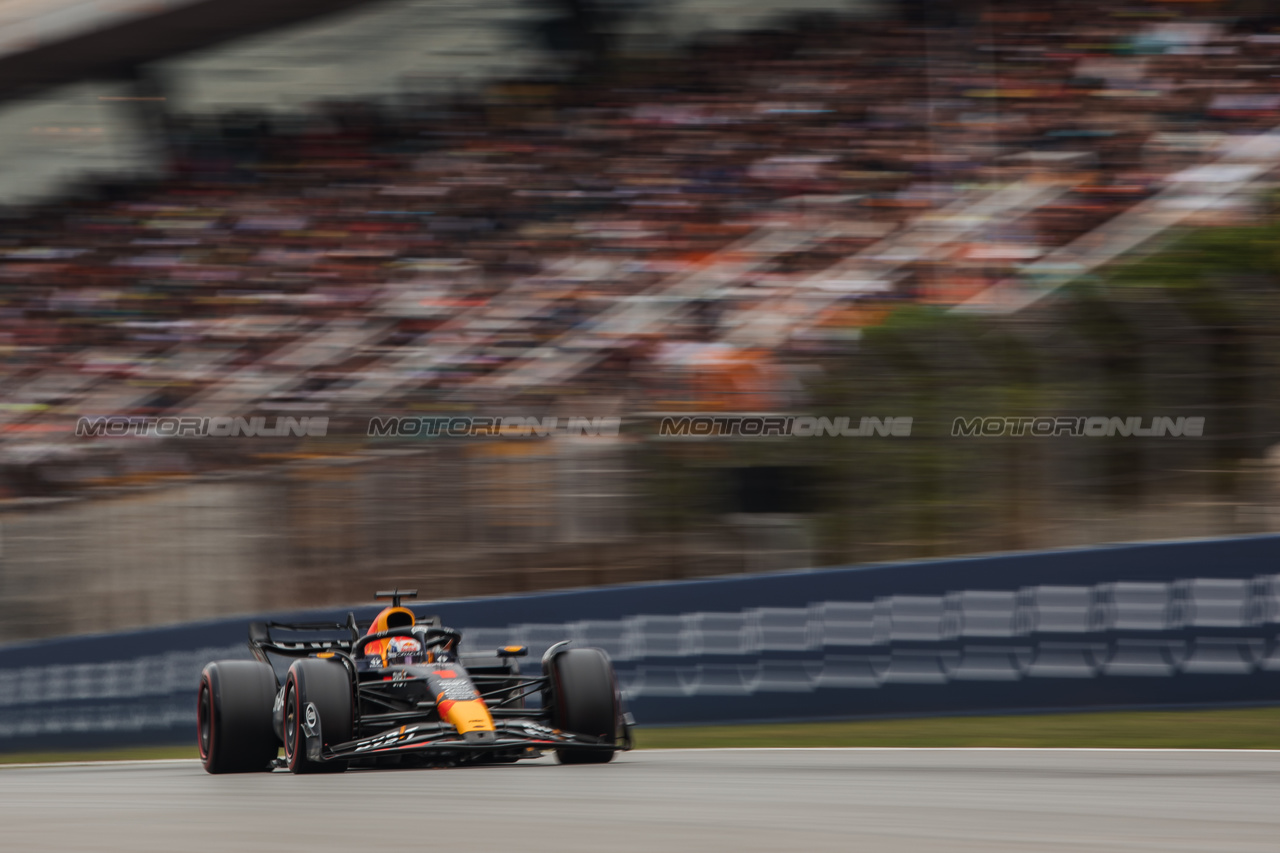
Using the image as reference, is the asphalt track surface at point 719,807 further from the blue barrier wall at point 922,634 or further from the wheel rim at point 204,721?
the blue barrier wall at point 922,634

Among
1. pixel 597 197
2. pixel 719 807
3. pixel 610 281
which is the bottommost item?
pixel 719 807

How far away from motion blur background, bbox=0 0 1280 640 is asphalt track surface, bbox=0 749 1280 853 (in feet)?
8.21

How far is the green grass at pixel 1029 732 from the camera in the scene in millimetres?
6906

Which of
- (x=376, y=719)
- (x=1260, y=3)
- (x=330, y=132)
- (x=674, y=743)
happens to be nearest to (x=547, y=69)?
(x=330, y=132)

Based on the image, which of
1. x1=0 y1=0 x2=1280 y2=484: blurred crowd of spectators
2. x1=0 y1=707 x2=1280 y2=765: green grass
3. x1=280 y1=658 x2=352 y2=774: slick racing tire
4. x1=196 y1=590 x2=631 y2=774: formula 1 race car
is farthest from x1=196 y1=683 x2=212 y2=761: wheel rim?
x1=0 y1=0 x2=1280 y2=484: blurred crowd of spectators

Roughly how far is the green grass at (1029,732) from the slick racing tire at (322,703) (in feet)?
7.17

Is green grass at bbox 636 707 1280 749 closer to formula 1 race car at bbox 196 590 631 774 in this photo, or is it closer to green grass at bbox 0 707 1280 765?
green grass at bbox 0 707 1280 765

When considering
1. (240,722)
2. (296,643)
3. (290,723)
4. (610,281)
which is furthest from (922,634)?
(610,281)

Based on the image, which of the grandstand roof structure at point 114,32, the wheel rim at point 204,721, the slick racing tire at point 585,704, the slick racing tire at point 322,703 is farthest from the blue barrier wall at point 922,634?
the grandstand roof structure at point 114,32

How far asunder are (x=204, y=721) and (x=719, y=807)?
13.3 ft

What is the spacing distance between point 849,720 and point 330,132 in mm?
9348

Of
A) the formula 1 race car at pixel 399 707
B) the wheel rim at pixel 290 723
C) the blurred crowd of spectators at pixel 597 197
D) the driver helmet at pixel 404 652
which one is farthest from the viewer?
the blurred crowd of spectators at pixel 597 197

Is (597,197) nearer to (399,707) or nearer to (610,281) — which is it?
(610,281)

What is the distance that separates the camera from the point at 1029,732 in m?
7.54
